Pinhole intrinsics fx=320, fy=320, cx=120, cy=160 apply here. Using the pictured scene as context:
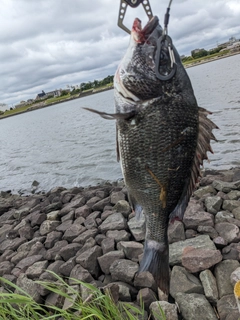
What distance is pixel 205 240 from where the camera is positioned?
14.7 feet

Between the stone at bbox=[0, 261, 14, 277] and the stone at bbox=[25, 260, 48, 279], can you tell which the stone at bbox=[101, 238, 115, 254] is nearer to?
the stone at bbox=[25, 260, 48, 279]

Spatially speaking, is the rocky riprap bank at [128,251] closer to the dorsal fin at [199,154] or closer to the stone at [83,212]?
the stone at [83,212]

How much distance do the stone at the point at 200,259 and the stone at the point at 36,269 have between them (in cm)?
206

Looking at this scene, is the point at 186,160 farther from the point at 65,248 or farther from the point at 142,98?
the point at 65,248

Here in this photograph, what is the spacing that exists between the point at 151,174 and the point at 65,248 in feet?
11.2

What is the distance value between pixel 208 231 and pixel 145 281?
1395 mm

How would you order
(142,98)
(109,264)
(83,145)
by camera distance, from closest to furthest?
1. (142,98)
2. (109,264)
3. (83,145)

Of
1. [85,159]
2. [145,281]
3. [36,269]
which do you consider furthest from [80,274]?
[85,159]

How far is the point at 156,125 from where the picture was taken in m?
2.08

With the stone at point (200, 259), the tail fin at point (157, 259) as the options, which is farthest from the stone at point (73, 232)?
the tail fin at point (157, 259)

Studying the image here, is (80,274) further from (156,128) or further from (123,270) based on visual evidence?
(156,128)

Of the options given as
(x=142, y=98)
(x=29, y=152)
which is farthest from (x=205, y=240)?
(x=29, y=152)

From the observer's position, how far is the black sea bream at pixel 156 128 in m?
2.05

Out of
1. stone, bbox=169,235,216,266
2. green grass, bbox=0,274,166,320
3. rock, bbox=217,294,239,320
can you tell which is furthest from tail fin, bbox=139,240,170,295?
stone, bbox=169,235,216,266
